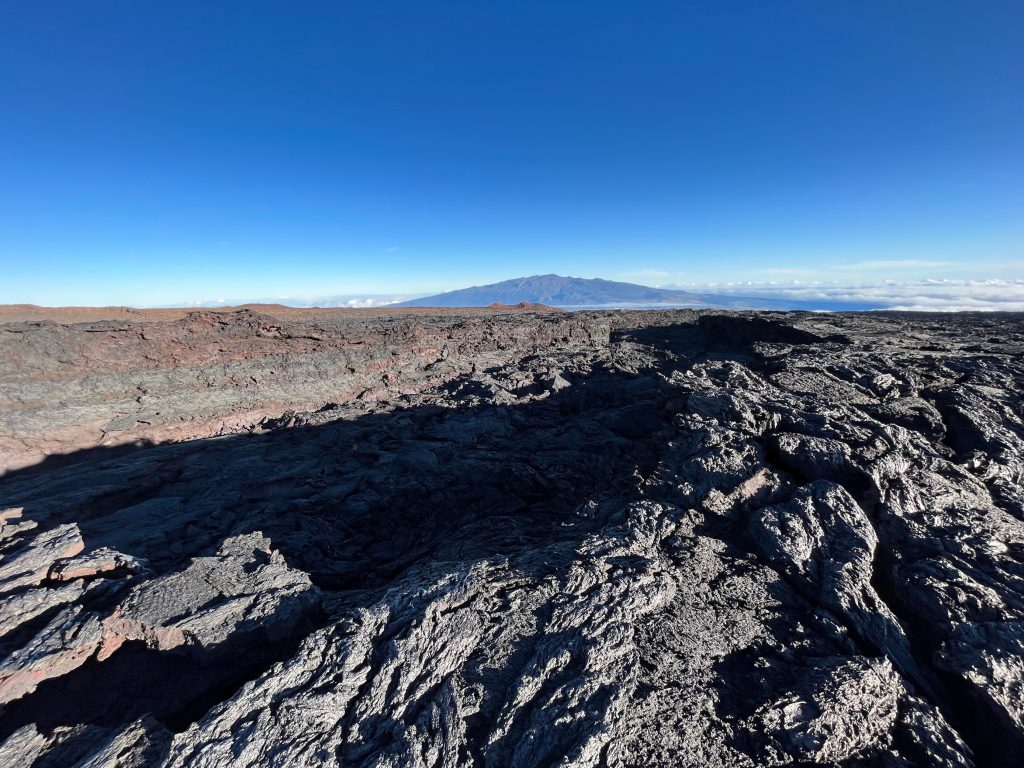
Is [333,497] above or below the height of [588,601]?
below

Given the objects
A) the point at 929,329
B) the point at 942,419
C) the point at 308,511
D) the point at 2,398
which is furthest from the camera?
the point at 929,329

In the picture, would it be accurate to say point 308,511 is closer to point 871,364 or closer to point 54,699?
point 54,699

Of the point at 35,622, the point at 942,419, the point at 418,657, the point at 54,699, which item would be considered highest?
the point at 942,419

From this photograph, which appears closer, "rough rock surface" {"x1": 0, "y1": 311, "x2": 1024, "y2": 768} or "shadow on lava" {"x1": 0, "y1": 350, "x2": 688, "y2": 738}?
"rough rock surface" {"x1": 0, "y1": 311, "x2": 1024, "y2": 768}

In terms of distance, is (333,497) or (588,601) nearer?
(588,601)

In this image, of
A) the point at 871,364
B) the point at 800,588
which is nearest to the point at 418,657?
the point at 800,588

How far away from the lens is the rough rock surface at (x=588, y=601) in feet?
10.5

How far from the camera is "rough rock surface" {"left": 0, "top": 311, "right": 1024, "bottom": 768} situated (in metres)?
3.21

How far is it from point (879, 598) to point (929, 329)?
18.6 metres

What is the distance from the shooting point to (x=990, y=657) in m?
3.37

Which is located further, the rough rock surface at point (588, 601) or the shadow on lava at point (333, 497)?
the shadow on lava at point (333, 497)

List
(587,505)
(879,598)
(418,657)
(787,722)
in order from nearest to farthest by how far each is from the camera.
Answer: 1. (787,722)
2. (418,657)
3. (879,598)
4. (587,505)

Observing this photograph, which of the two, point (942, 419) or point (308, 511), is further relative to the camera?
point (308, 511)

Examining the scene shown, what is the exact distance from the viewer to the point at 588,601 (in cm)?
408
